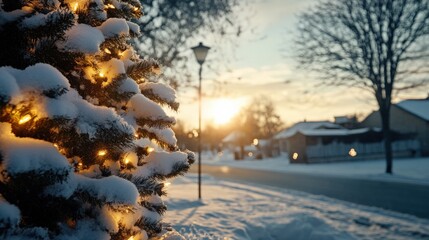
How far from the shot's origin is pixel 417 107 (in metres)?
44.8

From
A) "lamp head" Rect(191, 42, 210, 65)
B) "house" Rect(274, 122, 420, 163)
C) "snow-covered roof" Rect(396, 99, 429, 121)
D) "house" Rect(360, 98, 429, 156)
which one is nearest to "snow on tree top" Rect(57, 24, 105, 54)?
"lamp head" Rect(191, 42, 210, 65)

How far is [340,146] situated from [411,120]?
472 inches

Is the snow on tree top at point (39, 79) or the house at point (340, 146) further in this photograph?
the house at point (340, 146)

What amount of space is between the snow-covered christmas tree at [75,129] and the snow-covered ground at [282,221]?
3.79 meters

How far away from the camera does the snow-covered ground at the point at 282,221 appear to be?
7.07 meters

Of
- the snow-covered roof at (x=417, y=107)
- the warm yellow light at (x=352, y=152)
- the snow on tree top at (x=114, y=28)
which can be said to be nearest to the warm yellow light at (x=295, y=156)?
the warm yellow light at (x=352, y=152)

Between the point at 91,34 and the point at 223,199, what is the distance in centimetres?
983

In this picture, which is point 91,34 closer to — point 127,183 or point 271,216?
point 127,183

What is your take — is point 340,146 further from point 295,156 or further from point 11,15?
point 11,15

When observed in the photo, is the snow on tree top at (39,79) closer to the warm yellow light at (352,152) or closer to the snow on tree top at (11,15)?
the snow on tree top at (11,15)

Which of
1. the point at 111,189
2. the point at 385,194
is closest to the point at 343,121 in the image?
the point at 385,194

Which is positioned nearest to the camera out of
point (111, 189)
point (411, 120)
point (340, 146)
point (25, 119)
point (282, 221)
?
point (25, 119)

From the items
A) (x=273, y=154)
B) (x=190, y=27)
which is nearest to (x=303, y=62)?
(x=190, y=27)

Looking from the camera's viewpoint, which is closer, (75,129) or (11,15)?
(75,129)
